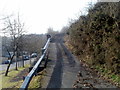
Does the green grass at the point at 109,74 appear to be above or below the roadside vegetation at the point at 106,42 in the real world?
below

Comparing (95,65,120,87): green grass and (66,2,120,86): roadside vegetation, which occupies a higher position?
(66,2,120,86): roadside vegetation

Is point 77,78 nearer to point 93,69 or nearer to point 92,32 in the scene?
point 93,69

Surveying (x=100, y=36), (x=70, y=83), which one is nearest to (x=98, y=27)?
(x=100, y=36)

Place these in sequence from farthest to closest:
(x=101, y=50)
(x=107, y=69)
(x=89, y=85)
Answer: (x=101, y=50), (x=107, y=69), (x=89, y=85)

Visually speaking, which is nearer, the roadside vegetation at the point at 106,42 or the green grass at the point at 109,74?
the green grass at the point at 109,74

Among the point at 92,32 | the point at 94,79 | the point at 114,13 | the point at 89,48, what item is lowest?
the point at 94,79

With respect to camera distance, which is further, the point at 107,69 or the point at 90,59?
the point at 90,59

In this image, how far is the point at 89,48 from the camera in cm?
1305

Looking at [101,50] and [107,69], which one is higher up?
[101,50]

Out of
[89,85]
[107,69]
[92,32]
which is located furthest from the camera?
[92,32]

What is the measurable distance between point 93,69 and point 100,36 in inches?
71.0

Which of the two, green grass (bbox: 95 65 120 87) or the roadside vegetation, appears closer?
green grass (bbox: 95 65 120 87)

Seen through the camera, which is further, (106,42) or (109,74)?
(106,42)

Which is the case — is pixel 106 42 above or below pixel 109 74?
above
